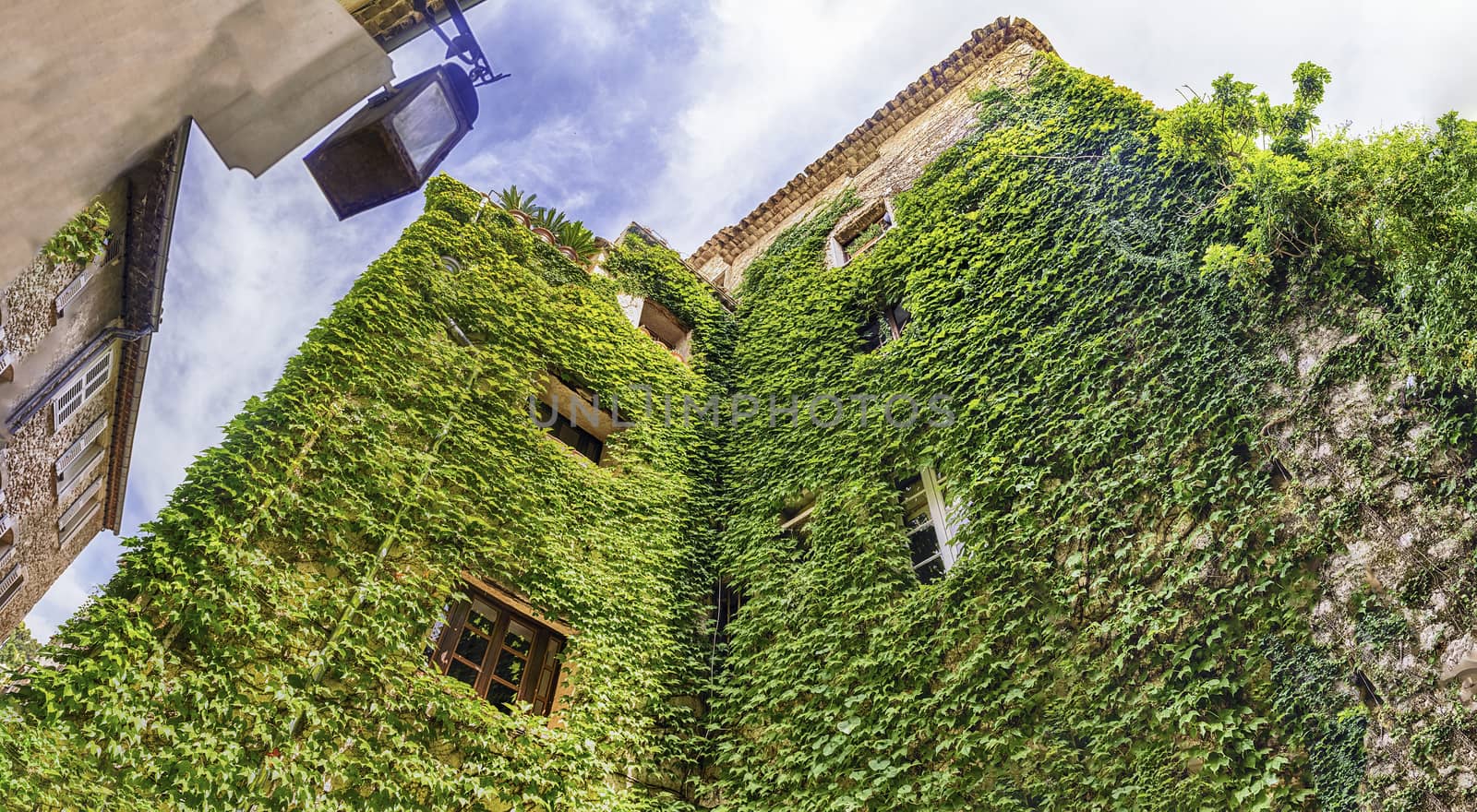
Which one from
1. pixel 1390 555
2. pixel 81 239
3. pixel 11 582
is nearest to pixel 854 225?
pixel 1390 555

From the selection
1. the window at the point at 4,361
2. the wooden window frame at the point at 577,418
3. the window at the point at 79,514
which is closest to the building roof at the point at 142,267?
the window at the point at 79,514

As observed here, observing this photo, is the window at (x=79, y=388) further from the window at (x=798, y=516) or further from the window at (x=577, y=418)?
the window at (x=798, y=516)

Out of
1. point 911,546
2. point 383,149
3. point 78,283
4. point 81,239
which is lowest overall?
point 383,149

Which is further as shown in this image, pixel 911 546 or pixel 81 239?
pixel 81 239

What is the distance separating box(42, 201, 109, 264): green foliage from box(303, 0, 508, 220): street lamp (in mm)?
7603

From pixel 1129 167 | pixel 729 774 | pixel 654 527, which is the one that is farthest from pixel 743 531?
pixel 1129 167

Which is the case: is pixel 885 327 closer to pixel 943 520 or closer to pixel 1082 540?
pixel 943 520

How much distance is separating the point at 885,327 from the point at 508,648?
6520 mm

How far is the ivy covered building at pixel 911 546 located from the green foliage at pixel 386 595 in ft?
0.10

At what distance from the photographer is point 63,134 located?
6.63ft

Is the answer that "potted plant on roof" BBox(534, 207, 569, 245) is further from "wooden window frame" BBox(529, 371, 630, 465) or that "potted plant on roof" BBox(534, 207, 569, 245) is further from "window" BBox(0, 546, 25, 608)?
"window" BBox(0, 546, 25, 608)

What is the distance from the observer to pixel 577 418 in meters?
9.84

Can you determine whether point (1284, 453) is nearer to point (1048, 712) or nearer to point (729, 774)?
point (1048, 712)

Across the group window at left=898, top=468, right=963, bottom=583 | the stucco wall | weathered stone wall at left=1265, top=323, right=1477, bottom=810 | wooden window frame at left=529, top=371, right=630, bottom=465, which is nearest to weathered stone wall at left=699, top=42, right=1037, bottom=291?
wooden window frame at left=529, top=371, right=630, bottom=465
